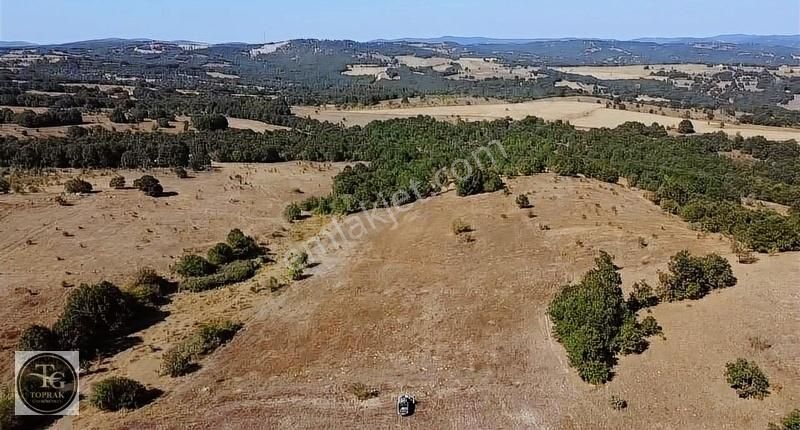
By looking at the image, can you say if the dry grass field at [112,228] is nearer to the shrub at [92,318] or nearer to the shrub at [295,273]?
the shrub at [92,318]

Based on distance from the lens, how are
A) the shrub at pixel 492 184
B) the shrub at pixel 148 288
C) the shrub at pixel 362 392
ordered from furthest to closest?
the shrub at pixel 492 184 < the shrub at pixel 148 288 < the shrub at pixel 362 392

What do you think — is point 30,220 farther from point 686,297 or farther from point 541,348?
point 686,297

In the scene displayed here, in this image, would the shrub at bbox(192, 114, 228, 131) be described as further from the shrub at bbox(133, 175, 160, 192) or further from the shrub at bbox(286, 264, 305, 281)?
the shrub at bbox(286, 264, 305, 281)

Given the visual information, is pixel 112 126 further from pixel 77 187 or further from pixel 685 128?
pixel 685 128

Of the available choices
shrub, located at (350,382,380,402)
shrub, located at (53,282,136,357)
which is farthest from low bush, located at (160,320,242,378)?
shrub, located at (350,382,380,402)

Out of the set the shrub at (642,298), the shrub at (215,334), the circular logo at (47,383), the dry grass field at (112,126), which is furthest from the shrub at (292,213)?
the dry grass field at (112,126)

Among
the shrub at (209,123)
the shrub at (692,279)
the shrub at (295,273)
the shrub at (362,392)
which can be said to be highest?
the shrub at (209,123)

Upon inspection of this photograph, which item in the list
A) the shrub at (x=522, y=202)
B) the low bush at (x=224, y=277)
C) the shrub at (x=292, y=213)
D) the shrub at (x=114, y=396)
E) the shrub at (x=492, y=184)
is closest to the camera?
the shrub at (x=114, y=396)
